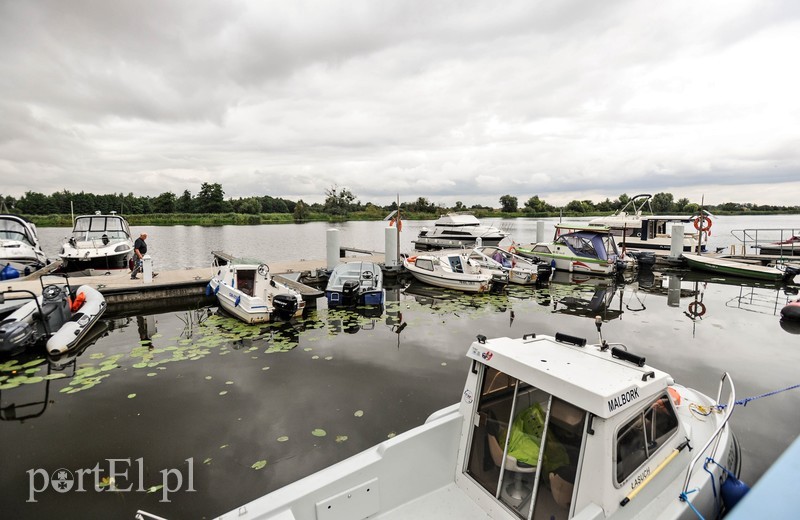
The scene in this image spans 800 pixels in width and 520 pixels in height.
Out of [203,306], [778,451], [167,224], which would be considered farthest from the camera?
[167,224]

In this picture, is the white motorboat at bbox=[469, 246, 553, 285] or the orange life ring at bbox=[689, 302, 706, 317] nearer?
the orange life ring at bbox=[689, 302, 706, 317]

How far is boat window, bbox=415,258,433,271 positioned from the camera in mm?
16406

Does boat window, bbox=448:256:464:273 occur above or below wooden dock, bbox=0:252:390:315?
above

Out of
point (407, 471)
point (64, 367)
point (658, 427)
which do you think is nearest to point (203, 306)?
point (64, 367)

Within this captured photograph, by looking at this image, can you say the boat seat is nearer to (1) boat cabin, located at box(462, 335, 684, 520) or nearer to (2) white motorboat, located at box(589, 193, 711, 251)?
(1) boat cabin, located at box(462, 335, 684, 520)

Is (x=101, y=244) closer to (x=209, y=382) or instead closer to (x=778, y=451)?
(x=209, y=382)

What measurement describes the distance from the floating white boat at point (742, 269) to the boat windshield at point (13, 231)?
108 feet

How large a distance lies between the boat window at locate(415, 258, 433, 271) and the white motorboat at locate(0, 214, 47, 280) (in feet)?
52.6

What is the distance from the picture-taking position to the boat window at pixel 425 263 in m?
16.4

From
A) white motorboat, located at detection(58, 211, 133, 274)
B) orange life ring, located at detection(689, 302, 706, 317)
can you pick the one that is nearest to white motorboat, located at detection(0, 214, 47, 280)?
white motorboat, located at detection(58, 211, 133, 274)

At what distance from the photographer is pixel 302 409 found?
6.33 meters

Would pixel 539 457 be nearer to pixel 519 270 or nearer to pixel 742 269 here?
pixel 519 270

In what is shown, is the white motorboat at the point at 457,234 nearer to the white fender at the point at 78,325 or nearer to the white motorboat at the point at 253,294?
the white motorboat at the point at 253,294

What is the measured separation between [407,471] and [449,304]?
1007 centimetres
